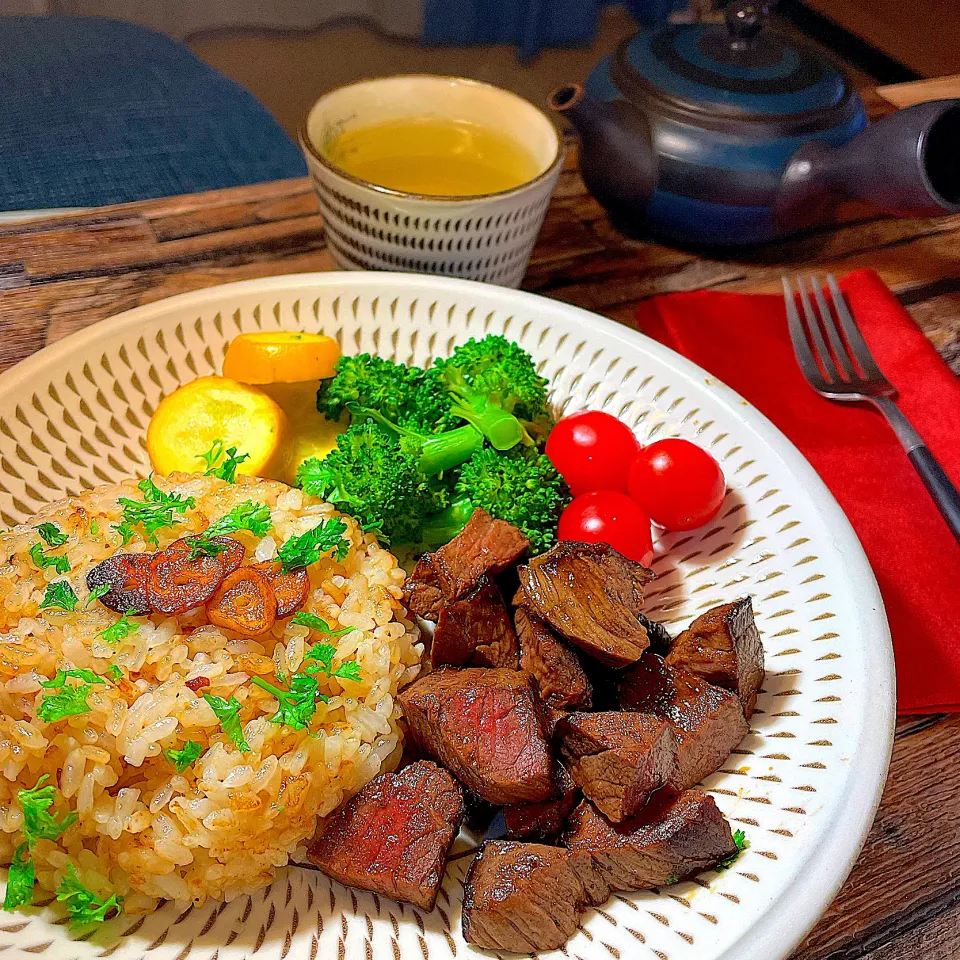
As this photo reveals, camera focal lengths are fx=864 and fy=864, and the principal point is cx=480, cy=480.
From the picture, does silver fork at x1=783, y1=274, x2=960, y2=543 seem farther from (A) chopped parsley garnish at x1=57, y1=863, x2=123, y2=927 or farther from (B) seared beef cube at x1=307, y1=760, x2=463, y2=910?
(A) chopped parsley garnish at x1=57, y1=863, x2=123, y2=927

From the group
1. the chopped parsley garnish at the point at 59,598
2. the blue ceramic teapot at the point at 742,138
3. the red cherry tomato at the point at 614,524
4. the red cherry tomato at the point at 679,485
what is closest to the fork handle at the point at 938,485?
the red cherry tomato at the point at 679,485

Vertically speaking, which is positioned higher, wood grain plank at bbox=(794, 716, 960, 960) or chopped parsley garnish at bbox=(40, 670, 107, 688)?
chopped parsley garnish at bbox=(40, 670, 107, 688)

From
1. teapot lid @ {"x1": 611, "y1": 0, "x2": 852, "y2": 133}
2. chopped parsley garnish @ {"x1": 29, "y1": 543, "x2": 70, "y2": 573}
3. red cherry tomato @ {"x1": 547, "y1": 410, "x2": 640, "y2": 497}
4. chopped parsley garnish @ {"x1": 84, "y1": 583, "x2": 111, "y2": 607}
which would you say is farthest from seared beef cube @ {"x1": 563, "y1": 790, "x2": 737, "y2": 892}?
teapot lid @ {"x1": 611, "y1": 0, "x2": 852, "y2": 133}

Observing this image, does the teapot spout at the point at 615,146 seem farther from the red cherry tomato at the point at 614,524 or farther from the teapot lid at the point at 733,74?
the red cherry tomato at the point at 614,524

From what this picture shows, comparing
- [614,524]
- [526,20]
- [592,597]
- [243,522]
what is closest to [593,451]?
[614,524]

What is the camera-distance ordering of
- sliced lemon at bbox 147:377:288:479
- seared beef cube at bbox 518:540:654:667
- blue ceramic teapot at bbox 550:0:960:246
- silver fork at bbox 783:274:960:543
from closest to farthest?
seared beef cube at bbox 518:540:654:667, sliced lemon at bbox 147:377:288:479, silver fork at bbox 783:274:960:543, blue ceramic teapot at bbox 550:0:960:246

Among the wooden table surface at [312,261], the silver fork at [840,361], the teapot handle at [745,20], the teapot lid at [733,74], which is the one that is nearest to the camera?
the silver fork at [840,361]

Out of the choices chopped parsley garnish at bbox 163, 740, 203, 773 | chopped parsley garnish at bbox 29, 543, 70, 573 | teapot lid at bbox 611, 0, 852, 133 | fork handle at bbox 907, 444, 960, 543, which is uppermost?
teapot lid at bbox 611, 0, 852, 133

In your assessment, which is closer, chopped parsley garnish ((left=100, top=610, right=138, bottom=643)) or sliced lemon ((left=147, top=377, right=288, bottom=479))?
chopped parsley garnish ((left=100, top=610, right=138, bottom=643))
